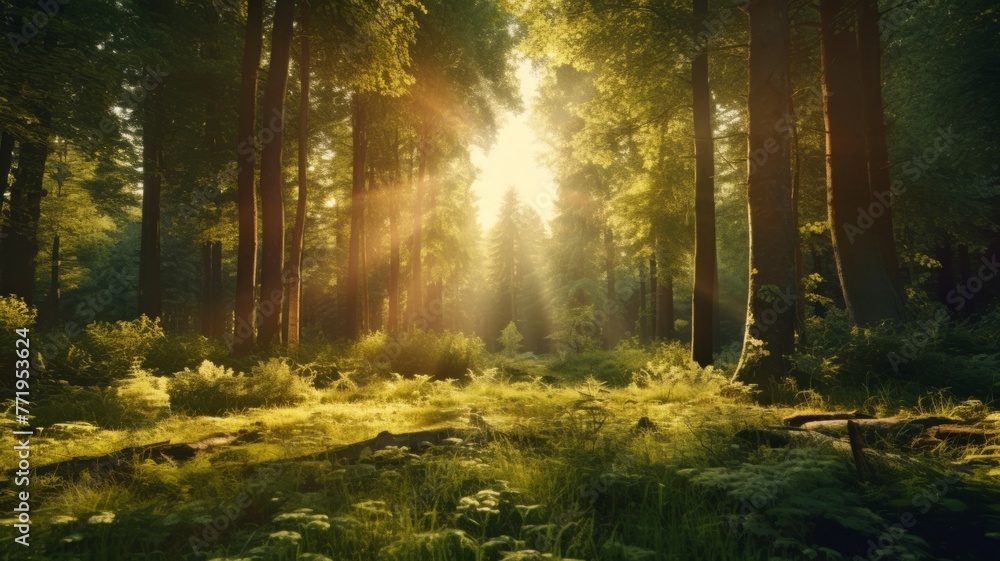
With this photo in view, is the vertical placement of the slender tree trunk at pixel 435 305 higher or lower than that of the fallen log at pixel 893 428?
higher

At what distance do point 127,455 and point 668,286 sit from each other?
65.9 feet

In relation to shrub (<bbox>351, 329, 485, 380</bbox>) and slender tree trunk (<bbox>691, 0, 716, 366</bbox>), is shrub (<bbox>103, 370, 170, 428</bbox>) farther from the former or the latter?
slender tree trunk (<bbox>691, 0, 716, 366</bbox>)

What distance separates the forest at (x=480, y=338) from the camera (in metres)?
3.19

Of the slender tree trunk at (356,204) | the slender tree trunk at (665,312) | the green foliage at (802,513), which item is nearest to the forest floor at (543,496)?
the green foliage at (802,513)

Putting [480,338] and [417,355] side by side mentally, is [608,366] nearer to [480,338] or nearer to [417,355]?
[480,338]

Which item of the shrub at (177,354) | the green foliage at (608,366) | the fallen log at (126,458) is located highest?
the shrub at (177,354)

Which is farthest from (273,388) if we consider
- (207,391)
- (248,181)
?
(248,181)

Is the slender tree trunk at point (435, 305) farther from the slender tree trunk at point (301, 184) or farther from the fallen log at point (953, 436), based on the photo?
the fallen log at point (953, 436)

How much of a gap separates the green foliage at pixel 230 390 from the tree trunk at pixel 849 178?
1030cm

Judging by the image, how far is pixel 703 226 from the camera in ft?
34.2

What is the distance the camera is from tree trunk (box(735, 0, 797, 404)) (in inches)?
293

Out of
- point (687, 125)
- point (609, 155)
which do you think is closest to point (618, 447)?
point (609, 155)

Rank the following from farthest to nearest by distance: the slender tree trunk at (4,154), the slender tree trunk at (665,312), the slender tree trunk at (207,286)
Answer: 1. the slender tree trunk at (207,286)
2. the slender tree trunk at (665,312)
3. the slender tree trunk at (4,154)

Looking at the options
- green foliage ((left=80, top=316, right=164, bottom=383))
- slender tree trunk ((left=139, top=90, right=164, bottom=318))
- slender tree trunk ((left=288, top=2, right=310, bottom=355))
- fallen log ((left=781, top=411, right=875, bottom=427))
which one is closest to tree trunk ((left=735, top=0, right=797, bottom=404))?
fallen log ((left=781, top=411, right=875, bottom=427))
